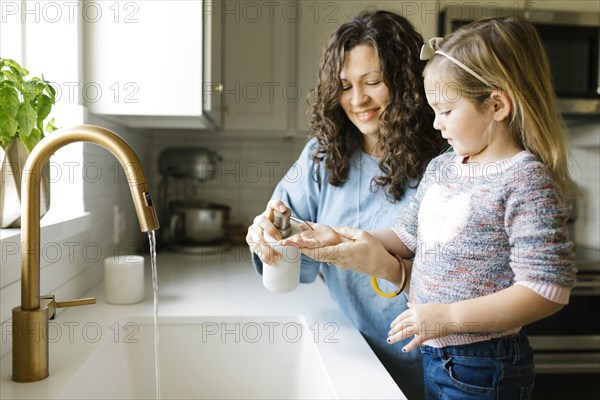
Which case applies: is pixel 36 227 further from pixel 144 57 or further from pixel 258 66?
pixel 258 66

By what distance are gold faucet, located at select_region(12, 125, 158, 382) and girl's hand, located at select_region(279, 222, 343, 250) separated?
0.30m

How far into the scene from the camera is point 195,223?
2.21 m

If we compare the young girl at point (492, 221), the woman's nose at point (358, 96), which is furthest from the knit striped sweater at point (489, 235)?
the woman's nose at point (358, 96)

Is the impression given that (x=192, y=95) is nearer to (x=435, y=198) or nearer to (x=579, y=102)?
(x=435, y=198)

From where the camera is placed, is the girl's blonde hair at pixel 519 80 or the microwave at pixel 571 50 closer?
the girl's blonde hair at pixel 519 80

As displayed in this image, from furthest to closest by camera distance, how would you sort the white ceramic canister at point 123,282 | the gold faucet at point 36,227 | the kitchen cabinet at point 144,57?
the kitchen cabinet at point 144,57 → the white ceramic canister at point 123,282 → the gold faucet at point 36,227

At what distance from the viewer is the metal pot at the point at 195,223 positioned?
7.26 ft

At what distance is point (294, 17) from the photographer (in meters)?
2.23

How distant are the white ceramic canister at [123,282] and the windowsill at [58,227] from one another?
123 millimetres

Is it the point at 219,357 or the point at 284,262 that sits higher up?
the point at 284,262

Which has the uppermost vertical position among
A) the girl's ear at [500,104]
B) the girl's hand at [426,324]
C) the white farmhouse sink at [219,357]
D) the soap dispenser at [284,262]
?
the girl's ear at [500,104]

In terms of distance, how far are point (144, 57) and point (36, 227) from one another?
800 millimetres

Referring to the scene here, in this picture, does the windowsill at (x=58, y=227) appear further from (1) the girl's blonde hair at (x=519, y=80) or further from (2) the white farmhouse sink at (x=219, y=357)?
(1) the girl's blonde hair at (x=519, y=80)

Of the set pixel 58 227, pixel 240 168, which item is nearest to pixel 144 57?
pixel 58 227
